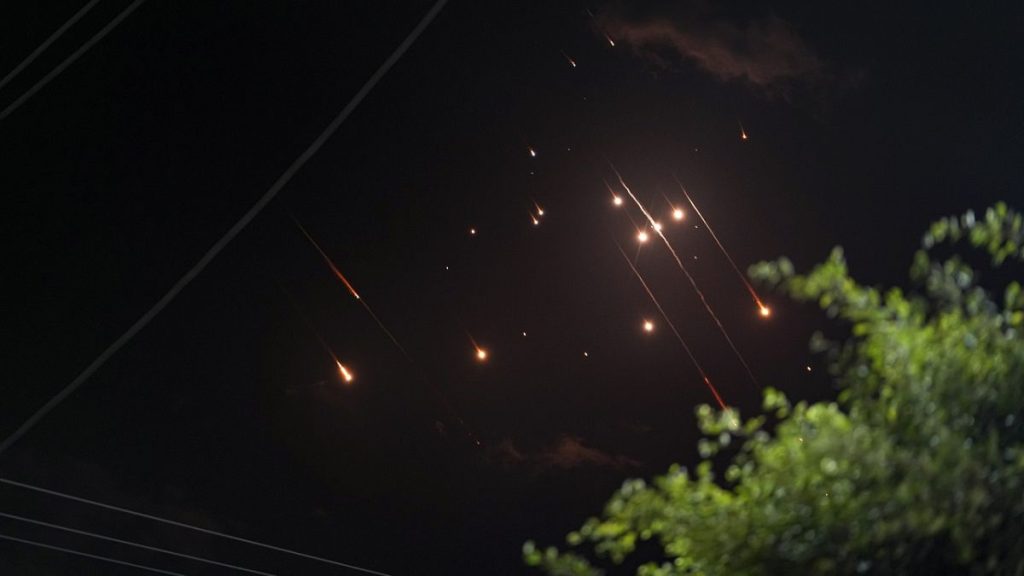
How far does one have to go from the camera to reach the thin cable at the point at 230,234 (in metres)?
7.94

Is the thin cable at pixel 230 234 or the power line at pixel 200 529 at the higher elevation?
the thin cable at pixel 230 234

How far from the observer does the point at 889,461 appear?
1.99m

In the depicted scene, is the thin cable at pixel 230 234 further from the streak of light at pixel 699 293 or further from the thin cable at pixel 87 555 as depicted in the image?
the streak of light at pixel 699 293

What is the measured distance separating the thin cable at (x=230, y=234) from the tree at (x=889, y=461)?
5.98 m

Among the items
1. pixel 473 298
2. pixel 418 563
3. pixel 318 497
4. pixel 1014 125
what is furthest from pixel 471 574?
pixel 1014 125

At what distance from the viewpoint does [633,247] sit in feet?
28.8

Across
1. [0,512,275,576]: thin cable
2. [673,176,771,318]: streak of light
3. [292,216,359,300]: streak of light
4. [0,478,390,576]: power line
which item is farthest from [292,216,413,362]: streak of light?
[673,176,771,318]: streak of light

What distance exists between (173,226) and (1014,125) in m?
6.41

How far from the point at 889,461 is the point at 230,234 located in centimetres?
778

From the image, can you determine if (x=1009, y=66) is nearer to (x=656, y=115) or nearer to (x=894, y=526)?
(x=656, y=115)

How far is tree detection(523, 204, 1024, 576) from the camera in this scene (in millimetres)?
1973

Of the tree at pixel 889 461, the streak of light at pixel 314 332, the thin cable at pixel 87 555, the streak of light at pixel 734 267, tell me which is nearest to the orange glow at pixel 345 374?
the streak of light at pixel 314 332

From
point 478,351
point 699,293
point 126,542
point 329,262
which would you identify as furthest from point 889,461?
point 126,542

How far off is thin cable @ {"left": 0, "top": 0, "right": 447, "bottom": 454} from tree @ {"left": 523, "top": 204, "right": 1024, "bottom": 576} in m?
5.98
